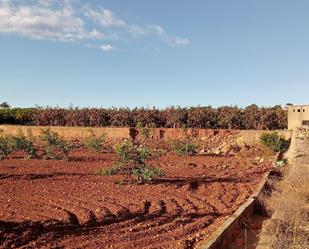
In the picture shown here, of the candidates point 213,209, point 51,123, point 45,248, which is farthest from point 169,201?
point 51,123

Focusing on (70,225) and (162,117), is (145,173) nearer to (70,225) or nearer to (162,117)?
(70,225)

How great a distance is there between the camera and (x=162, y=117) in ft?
116

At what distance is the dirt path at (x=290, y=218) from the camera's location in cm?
636

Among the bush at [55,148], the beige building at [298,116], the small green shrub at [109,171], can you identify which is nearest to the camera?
the small green shrub at [109,171]

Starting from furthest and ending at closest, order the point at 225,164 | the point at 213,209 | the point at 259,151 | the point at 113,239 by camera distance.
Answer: the point at 259,151, the point at 225,164, the point at 213,209, the point at 113,239

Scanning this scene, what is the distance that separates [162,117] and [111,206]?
25888mm

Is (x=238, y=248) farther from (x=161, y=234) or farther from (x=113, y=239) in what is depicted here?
(x=113, y=239)

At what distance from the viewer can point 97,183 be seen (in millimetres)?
12633

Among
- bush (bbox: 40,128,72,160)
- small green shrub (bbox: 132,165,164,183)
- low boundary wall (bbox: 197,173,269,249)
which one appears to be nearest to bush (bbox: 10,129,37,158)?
bush (bbox: 40,128,72,160)

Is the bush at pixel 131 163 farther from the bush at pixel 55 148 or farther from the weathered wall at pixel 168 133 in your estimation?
the weathered wall at pixel 168 133

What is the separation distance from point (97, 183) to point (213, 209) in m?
3.91

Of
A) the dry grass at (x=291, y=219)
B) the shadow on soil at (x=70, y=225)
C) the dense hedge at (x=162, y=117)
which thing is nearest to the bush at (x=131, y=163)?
the shadow on soil at (x=70, y=225)

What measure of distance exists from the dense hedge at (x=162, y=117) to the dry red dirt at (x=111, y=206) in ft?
53.3

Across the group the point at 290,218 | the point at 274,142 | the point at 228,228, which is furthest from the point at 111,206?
the point at 274,142
